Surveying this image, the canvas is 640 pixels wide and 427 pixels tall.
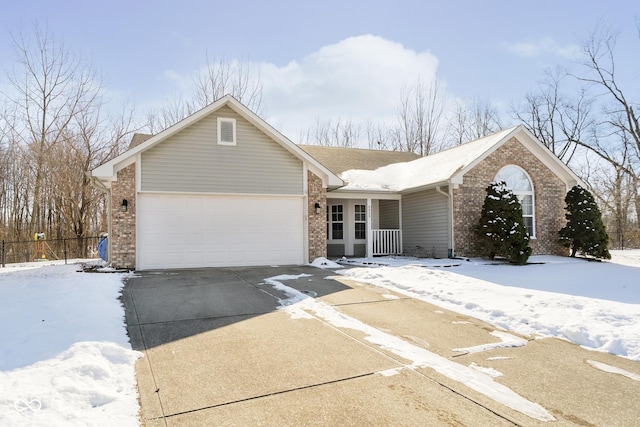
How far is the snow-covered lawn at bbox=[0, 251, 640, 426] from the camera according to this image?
9.75 feet

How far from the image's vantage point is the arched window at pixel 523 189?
1382cm

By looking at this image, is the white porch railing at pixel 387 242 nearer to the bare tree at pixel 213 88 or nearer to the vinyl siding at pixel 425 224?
the vinyl siding at pixel 425 224

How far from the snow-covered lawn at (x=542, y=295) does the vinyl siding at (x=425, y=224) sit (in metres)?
1.90

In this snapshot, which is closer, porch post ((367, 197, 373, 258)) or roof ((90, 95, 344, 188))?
roof ((90, 95, 344, 188))

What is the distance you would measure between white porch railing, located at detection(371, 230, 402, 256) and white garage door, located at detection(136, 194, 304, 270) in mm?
3691

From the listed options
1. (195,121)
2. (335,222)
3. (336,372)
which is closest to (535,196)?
(335,222)

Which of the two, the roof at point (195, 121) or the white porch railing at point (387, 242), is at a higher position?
the roof at point (195, 121)

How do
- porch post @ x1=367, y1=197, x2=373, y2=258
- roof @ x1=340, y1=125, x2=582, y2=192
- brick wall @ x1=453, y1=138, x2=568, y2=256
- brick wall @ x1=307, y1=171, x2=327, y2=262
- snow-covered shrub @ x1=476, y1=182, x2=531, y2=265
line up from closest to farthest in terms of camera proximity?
snow-covered shrub @ x1=476, y1=182, x2=531, y2=265, brick wall @ x1=307, y1=171, x2=327, y2=262, brick wall @ x1=453, y1=138, x2=568, y2=256, roof @ x1=340, y1=125, x2=582, y2=192, porch post @ x1=367, y1=197, x2=373, y2=258

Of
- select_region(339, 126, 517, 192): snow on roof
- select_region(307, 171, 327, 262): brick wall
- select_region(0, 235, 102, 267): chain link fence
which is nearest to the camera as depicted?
select_region(307, 171, 327, 262): brick wall

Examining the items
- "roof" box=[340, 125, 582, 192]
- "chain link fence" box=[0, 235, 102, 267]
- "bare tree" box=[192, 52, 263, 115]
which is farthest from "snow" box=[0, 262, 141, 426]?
"bare tree" box=[192, 52, 263, 115]

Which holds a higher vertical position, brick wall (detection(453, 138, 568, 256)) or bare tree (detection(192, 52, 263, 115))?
bare tree (detection(192, 52, 263, 115))

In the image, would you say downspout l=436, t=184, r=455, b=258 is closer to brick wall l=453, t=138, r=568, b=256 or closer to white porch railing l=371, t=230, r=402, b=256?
brick wall l=453, t=138, r=568, b=256

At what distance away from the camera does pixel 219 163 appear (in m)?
11.5

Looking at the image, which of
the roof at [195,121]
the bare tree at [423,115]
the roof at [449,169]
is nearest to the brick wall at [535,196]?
the roof at [449,169]
